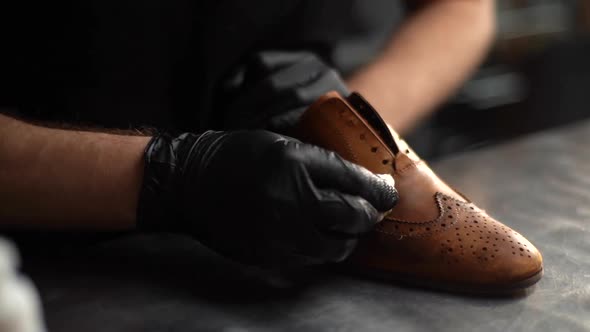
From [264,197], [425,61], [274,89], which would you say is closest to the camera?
[264,197]

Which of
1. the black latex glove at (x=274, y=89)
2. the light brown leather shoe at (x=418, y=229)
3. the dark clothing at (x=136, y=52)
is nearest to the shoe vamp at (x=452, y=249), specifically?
the light brown leather shoe at (x=418, y=229)

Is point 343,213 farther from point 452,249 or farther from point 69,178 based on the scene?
point 69,178

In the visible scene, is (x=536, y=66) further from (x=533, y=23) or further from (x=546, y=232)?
(x=546, y=232)

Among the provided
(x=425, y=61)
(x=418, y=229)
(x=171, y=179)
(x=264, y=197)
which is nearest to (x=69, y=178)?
(x=171, y=179)

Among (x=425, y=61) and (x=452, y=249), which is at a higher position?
(x=425, y=61)

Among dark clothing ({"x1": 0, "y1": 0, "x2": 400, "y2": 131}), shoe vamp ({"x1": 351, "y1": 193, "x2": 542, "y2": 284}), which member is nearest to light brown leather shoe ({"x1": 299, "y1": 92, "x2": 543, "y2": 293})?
shoe vamp ({"x1": 351, "y1": 193, "x2": 542, "y2": 284})

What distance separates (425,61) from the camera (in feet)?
4.11

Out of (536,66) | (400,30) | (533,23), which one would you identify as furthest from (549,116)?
(400,30)

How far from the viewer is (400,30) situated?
4.32 feet

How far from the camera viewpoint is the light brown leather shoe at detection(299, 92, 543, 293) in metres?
0.67

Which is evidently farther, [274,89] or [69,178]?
[274,89]

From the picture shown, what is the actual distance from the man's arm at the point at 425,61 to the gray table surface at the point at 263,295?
1.20ft

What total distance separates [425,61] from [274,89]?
47 centimetres

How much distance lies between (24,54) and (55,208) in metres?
0.35
